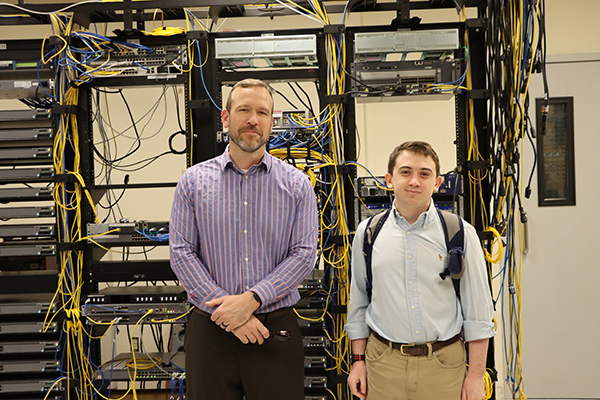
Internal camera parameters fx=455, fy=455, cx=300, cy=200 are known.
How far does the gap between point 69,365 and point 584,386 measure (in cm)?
351

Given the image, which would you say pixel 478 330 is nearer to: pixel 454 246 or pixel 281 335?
pixel 454 246

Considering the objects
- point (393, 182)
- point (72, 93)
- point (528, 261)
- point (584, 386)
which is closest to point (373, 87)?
point (393, 182)

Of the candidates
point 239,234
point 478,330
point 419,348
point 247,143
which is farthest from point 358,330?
point 247,143

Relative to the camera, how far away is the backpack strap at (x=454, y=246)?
1444mm

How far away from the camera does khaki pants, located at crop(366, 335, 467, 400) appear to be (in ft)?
4.75

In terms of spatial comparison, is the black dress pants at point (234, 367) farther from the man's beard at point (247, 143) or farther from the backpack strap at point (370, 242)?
the man's beard at point (247, 143)

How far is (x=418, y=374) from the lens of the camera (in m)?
1.45

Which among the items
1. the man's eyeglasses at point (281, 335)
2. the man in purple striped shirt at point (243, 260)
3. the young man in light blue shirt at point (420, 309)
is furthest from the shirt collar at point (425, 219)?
the man's eyeglasses at point (281, 335)

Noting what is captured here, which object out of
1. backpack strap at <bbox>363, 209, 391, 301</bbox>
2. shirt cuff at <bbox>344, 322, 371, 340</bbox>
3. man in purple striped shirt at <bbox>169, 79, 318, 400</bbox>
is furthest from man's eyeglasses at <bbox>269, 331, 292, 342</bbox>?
backpack strap at <bbox>363, 209, 391, 301</bbox>

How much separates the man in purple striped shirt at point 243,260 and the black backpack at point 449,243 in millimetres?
204

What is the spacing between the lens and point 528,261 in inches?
134

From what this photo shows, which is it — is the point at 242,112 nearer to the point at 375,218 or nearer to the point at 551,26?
the point at 375,218

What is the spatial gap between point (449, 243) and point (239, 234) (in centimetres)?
70

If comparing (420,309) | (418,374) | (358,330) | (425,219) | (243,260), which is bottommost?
(418,374)
